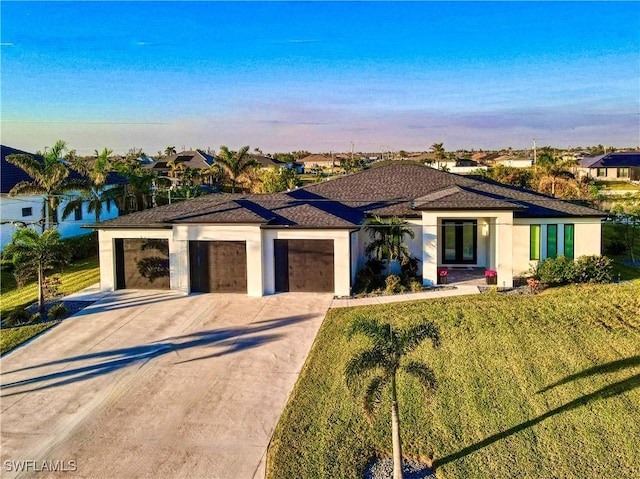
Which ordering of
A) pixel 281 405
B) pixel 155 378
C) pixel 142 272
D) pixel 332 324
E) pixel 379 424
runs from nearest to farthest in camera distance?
pixel 379 424, pixel 281 405, pixel 155 378, pixel 332 324, pixel 142 272

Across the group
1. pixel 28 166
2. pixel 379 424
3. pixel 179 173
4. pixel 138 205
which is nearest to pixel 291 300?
pixel 379 424

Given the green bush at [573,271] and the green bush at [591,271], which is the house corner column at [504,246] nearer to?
the green bush at [573,271]

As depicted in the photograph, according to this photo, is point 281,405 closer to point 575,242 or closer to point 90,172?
point 575,242

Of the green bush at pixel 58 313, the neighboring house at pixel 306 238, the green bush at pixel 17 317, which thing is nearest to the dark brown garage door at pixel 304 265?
the neighboring house at pixel 306 238

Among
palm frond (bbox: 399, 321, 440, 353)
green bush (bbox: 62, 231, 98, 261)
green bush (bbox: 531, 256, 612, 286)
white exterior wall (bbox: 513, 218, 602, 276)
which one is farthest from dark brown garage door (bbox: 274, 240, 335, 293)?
green bush (bbox: 62, 231, 98, 261)

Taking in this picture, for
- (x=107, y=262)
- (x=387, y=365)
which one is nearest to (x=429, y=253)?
(x=387, y=365)

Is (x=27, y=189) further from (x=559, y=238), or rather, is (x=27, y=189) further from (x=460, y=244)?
(x=559, y=238)

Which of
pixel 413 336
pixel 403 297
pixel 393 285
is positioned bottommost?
pixel 403 297
